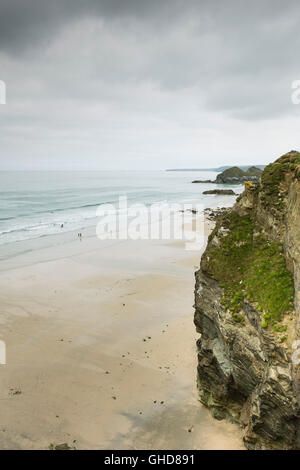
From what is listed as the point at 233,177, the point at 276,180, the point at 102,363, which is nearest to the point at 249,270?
the point at 276,180

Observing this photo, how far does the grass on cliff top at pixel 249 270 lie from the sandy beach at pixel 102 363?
3.79m

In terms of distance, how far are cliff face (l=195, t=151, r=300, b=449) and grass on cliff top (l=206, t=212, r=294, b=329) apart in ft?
0.07

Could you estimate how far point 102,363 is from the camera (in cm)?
1198

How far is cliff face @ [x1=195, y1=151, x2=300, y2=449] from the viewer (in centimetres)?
666

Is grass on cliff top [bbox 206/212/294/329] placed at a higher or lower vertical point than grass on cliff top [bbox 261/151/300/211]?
lower

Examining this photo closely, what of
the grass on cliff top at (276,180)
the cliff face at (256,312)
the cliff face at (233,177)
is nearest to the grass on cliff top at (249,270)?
the cliff face at (256,312)

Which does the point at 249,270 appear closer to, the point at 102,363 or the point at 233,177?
the point at 102,363

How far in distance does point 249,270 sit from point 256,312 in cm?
142

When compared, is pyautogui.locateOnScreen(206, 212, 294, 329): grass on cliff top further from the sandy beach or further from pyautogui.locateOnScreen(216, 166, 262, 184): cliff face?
pyautogui.locateOnScreen(216, 166, 262, 184): cliff face

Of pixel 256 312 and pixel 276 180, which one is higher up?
pixel 276 180

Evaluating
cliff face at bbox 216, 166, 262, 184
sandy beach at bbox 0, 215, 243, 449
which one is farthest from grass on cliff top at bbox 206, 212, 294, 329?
cliff face at bbox 216, 166, 262, 184

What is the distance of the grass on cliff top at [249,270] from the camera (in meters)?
7.21
